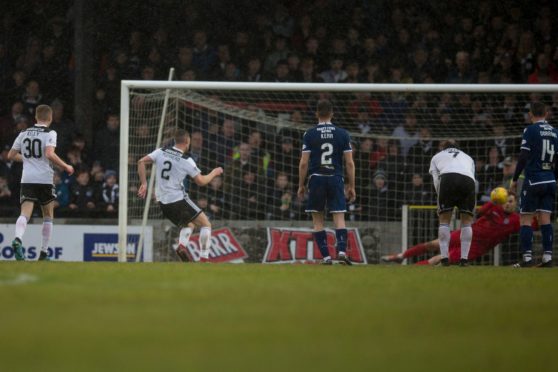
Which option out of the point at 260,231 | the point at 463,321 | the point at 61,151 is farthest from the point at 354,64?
the point at 463,321

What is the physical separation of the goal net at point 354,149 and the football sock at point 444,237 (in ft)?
12.1

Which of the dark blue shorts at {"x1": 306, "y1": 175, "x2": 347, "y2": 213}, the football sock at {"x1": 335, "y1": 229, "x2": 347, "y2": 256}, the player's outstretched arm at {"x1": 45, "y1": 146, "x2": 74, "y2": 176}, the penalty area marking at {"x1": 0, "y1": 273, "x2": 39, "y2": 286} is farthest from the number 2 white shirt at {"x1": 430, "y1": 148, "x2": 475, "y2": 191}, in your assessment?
the penalty area marking at {"x1": 0, "y1": 273, "x2": 39, "y2": 286}

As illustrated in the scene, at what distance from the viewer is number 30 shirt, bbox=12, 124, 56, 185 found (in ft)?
43.3

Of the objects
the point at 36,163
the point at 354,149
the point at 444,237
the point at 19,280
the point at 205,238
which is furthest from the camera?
the point at 354,149

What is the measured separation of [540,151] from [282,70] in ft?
24.9

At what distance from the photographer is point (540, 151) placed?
13.2 metres

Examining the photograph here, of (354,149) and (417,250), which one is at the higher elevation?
(354,149)

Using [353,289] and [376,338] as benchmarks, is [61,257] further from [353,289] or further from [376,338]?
[376,338]

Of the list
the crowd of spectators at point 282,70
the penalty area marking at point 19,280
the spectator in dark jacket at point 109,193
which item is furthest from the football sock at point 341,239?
the spectator in dark jacket at point 109,193

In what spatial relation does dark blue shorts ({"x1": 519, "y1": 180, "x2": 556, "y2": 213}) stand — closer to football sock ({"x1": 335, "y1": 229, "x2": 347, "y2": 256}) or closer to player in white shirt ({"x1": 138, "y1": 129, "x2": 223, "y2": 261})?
football sock ({"x1": 335, "y1": 229, "x2": 347, "y2": 256})

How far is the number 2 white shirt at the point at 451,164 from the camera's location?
1322 cm

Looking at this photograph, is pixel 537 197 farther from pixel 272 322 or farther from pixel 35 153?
pixel 272 322

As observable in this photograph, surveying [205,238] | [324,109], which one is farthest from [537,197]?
[205,238]

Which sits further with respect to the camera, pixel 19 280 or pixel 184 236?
pixel 184 236
